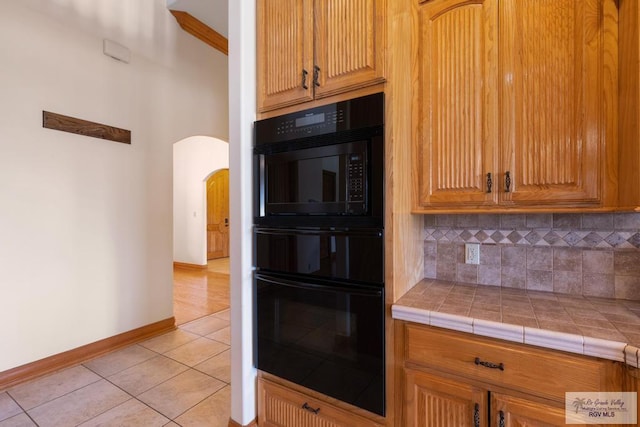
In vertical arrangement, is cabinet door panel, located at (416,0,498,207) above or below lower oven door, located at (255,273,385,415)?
above

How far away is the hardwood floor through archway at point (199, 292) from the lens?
3.74 metres

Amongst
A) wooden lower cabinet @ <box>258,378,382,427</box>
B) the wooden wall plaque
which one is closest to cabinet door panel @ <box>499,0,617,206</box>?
wooden lower cabinet @ <box>258,378,382,427</box>

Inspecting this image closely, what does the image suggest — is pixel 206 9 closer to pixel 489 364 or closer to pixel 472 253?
pixel 472 253

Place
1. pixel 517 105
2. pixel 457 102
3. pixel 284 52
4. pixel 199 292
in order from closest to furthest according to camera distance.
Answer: pixel 517 105, pixel 457 102, pixel 284 52, pixel 199 292

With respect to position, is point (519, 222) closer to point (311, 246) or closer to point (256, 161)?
point (311, 246)

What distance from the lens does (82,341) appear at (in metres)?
2.48

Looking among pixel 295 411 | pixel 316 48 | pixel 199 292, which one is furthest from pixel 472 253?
pixel 199 292

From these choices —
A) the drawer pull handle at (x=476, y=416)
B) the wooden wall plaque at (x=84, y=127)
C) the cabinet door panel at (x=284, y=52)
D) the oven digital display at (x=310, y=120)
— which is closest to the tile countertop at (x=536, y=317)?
the drawer pull handle at (x=476, y=416)

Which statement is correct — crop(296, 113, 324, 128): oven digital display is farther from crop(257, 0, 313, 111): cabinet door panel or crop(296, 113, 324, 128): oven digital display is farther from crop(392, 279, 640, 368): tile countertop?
crop(392, 279, 640, 368): tile countertop

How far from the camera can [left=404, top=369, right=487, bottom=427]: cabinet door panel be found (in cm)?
106

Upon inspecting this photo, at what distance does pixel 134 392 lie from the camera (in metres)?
2.05

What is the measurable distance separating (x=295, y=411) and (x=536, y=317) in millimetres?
1188

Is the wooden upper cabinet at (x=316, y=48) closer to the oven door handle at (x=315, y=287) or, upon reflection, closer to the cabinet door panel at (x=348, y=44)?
the cabinet door panel at (x=348, y=44)

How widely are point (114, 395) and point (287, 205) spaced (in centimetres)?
192
